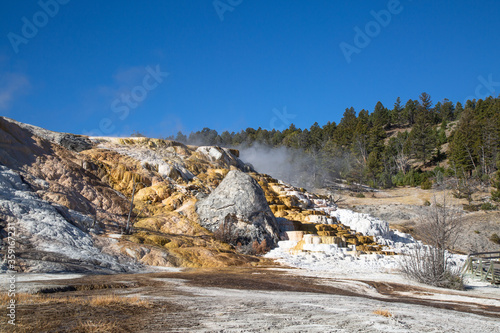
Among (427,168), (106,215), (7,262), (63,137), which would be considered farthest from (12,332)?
(427,168)

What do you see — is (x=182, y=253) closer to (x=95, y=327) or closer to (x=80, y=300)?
(x=80, y=300)

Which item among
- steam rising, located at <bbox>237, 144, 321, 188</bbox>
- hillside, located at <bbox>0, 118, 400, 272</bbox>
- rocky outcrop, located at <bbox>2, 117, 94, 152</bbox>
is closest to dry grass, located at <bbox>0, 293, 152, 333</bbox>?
hillside, located at <bbox>0, 118, 400, 272</bbox>

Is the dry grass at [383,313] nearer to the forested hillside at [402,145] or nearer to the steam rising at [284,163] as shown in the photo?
the forested hillside at [402,145]

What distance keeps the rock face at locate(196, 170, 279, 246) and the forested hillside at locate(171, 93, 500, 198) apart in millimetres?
26144

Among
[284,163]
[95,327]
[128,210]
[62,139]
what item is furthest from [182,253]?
[284,163]

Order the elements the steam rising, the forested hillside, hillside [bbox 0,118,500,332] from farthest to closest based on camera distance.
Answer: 1. the steam rising
2. the forested hillside
3. hillside [bbox 0,118,500,332]

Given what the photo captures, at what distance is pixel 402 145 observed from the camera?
71.8 meters

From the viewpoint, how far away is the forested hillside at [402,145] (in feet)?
184

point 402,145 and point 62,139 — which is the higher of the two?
point 402,145

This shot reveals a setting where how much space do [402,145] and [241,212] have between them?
57920 millimetres

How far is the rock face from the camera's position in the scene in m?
22.0

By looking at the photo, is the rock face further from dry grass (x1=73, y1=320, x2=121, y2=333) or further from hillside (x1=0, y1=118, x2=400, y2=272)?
dry grass (x1=73, y1=320, x2=121, y2=333)

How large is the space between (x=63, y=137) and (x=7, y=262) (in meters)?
21.1

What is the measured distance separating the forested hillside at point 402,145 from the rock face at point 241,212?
26144mm
